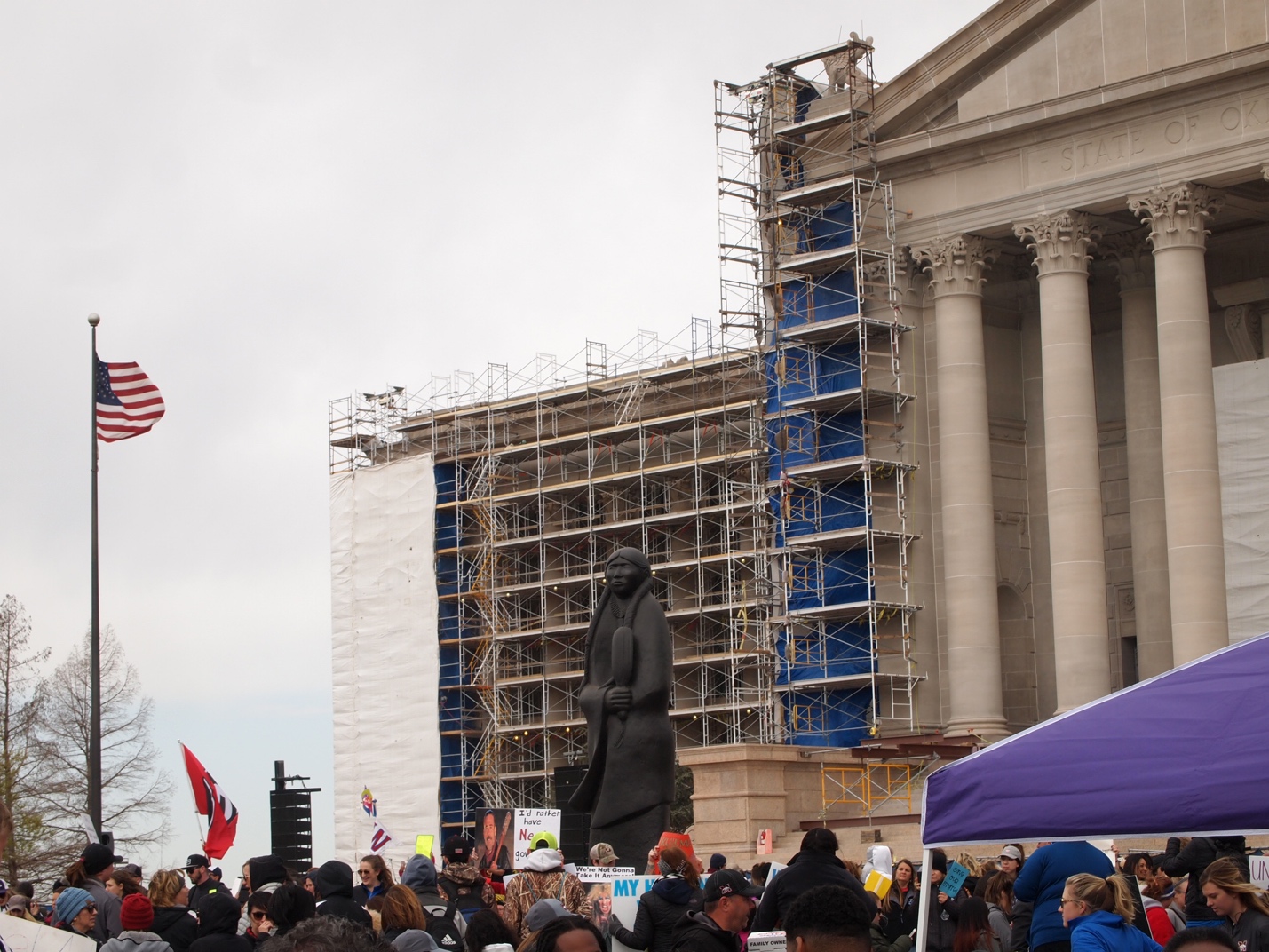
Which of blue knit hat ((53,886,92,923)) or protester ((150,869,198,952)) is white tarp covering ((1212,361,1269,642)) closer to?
blue knit hat ((53,886,92,923))

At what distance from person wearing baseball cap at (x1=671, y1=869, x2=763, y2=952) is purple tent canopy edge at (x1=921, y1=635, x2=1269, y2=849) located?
3.75 feet

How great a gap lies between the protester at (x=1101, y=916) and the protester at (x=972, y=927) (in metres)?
3.71

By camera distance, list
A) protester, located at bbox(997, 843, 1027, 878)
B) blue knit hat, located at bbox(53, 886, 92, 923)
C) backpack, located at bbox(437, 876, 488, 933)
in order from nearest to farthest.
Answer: backpack, located at bbox(437, 876, 488, 933), blue knit hat, located at bbox(53, 886, 92, 923), protester, located at bbox(997, 843, 1027, 878)

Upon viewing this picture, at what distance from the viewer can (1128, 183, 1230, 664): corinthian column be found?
43312 millimetres

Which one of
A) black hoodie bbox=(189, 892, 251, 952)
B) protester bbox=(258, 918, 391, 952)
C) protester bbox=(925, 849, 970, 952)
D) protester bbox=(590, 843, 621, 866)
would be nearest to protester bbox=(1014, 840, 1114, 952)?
protester bbox=(925, 849, 970, 952)

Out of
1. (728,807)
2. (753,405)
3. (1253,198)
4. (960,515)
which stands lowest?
(728,807)

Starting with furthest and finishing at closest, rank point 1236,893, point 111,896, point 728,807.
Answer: point 728,807
point 111,896
point 1236,893

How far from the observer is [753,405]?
52812 millimetres

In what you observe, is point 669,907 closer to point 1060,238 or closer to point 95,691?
point 95,691

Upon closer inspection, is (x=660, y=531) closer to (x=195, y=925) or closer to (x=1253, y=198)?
(x=1253, y=198)

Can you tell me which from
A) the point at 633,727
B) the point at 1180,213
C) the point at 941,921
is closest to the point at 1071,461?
the point at 1180,213

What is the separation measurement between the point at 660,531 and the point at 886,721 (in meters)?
11.3

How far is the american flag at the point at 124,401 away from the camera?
29688 mm

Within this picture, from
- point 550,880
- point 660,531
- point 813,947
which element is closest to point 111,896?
point 550,880
